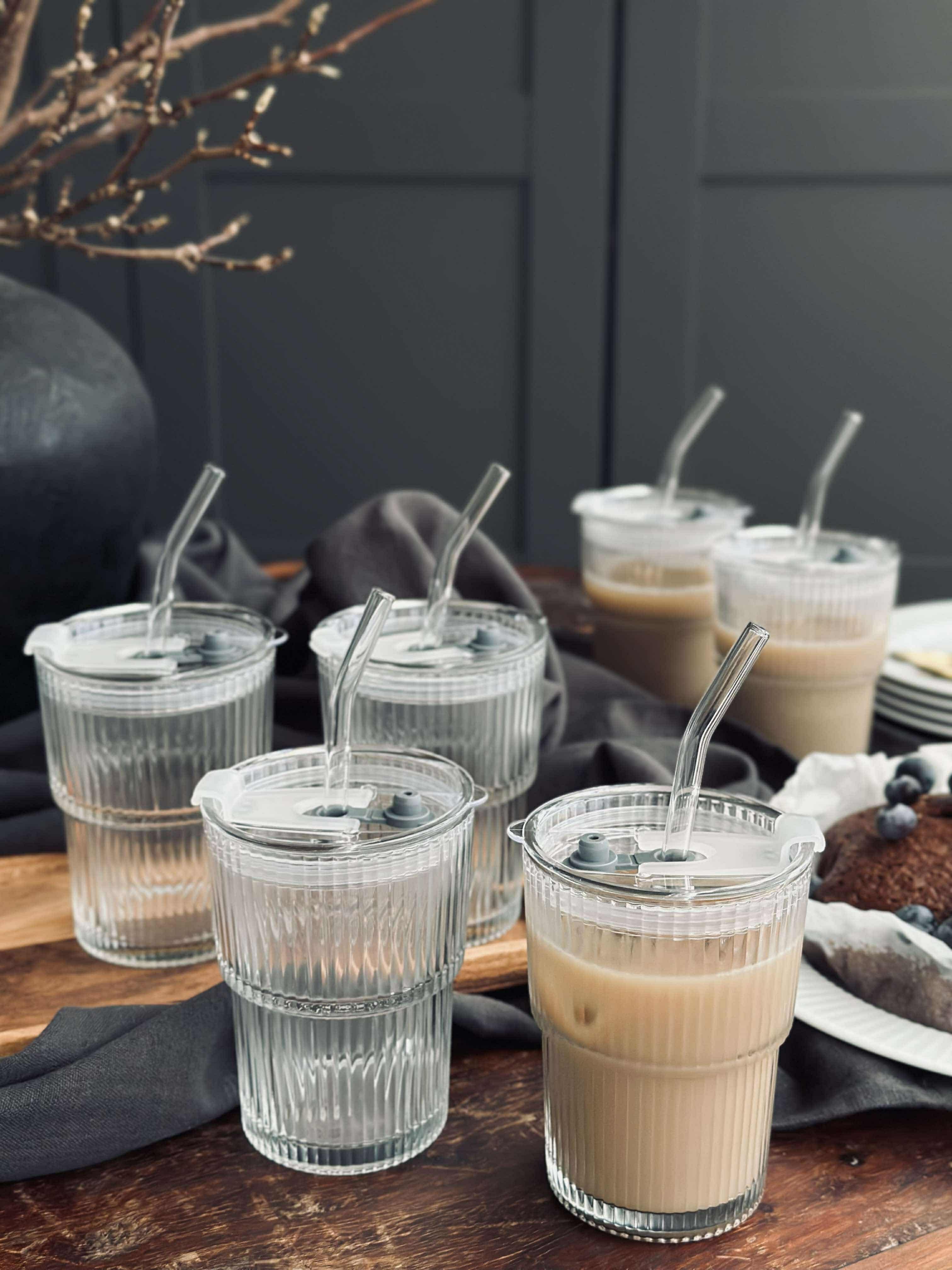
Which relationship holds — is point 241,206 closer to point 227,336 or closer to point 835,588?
point 227,336

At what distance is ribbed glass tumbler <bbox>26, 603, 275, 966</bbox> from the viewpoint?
0.81 m


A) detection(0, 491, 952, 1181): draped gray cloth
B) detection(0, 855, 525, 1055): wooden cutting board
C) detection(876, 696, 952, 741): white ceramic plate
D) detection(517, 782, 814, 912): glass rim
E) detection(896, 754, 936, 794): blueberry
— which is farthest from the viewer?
detection(876, 696, 952, 741): white ceramic plate

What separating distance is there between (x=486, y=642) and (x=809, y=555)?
15.2 inches

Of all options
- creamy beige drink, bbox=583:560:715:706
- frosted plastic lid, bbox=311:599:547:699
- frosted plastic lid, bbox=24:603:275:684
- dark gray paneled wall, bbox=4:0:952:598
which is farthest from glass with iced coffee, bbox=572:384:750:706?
dark gray paneled wall, bbox=4:0:952:598

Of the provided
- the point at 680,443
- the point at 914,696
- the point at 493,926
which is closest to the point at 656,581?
the point at 680,443

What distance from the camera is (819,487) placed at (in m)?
1.18

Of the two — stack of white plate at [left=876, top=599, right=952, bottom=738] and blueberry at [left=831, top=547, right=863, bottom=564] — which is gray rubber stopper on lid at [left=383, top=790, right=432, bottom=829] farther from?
stack of white plate at [left=876, top=599, right=952, bottom=738]

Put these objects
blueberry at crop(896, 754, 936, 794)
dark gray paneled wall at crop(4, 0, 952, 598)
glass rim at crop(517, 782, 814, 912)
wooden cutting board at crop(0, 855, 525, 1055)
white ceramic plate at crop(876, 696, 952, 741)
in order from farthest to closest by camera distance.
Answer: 1. dark gray paneled wall at crop(4, 0, 952, 598)
2. white ceramic plate at crop(876, 696, 952, 741)
3. blueberry at crop(896, 754, 936, 794)
4. wooden cutting board at crop(0, 855, 525, 1055)
5. glass rim at crop(517, 782, 814, 912)

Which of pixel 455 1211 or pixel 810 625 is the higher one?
pixel 810 625

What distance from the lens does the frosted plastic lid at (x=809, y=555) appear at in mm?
1097

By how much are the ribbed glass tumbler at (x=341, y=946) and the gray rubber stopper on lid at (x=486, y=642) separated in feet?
0.63

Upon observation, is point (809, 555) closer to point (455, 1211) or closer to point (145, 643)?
point (145, 643)

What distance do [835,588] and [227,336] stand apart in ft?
6.63

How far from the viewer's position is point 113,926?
2.77 feet
